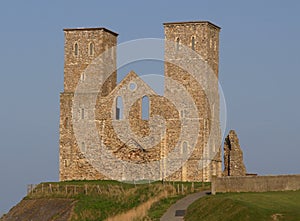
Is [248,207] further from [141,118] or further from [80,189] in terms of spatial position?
[141,118]

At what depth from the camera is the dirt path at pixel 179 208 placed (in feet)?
157

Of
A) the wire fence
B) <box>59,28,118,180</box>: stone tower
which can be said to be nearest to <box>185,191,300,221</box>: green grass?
the wire fence

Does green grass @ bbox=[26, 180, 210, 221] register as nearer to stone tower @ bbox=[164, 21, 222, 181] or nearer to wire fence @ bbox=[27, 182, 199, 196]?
wire fence @ bbox=[27, 182, 199, 196]

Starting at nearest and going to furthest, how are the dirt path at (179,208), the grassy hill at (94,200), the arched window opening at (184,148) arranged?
1. the dirt path at (179,208)
2. the grassy hill at (94,200)
3. the arched window opening at (184,148)

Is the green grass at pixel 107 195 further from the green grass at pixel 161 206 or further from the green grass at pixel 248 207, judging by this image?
the green grass at pixel 248 207

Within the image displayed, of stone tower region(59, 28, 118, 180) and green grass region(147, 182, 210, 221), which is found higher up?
stone tower region(59, 28, 118, 180)

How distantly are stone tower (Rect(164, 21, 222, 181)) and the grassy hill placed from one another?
22.5 ft

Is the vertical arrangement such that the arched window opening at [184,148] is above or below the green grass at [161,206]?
above

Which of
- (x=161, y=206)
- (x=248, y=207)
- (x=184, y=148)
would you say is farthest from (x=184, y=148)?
(x=248, y=207)

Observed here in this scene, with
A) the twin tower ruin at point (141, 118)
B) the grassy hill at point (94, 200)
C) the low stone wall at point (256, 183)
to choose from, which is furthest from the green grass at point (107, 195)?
the twin tower ruin at point (141, 118)

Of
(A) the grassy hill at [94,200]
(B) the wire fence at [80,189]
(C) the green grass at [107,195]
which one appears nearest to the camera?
(A) the grassy hill at [94,200]

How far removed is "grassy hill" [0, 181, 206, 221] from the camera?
57.2 m

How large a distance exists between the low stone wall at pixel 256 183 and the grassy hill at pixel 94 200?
3149 mm

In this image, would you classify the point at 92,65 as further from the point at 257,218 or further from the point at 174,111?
the point at 257,218
